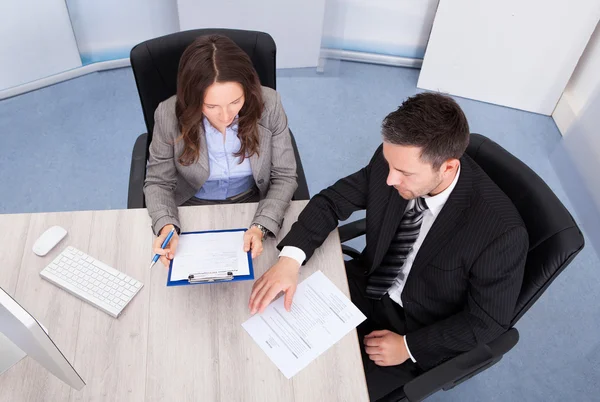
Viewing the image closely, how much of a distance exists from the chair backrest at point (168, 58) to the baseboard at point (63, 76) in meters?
1.80

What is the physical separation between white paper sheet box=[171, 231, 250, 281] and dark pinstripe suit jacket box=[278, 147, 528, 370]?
15cm

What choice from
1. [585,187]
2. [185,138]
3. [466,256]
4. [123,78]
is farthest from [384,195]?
[123,78]

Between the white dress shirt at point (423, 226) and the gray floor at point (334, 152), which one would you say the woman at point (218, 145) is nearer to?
the white dress shirt at point (423, 226)

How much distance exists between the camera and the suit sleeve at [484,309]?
1425mm

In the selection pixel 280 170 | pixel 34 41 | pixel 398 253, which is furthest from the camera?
pixel 34 41

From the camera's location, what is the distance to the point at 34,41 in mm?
3156

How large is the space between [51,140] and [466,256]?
2567 mm

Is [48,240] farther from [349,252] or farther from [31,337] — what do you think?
[349,252]

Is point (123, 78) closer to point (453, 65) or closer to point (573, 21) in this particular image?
point (453, 65)

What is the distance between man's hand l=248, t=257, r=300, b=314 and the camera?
59.2 inches

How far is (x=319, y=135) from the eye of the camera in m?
3.26

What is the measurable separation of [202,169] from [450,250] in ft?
2.92

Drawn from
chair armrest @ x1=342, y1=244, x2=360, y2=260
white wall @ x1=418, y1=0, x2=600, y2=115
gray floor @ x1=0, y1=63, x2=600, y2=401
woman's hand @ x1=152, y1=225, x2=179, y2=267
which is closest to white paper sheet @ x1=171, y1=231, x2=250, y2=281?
woman's hand @ x1=152, y1=225, x2=179, y2=267

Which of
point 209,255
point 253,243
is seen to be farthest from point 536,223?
point 209,255
